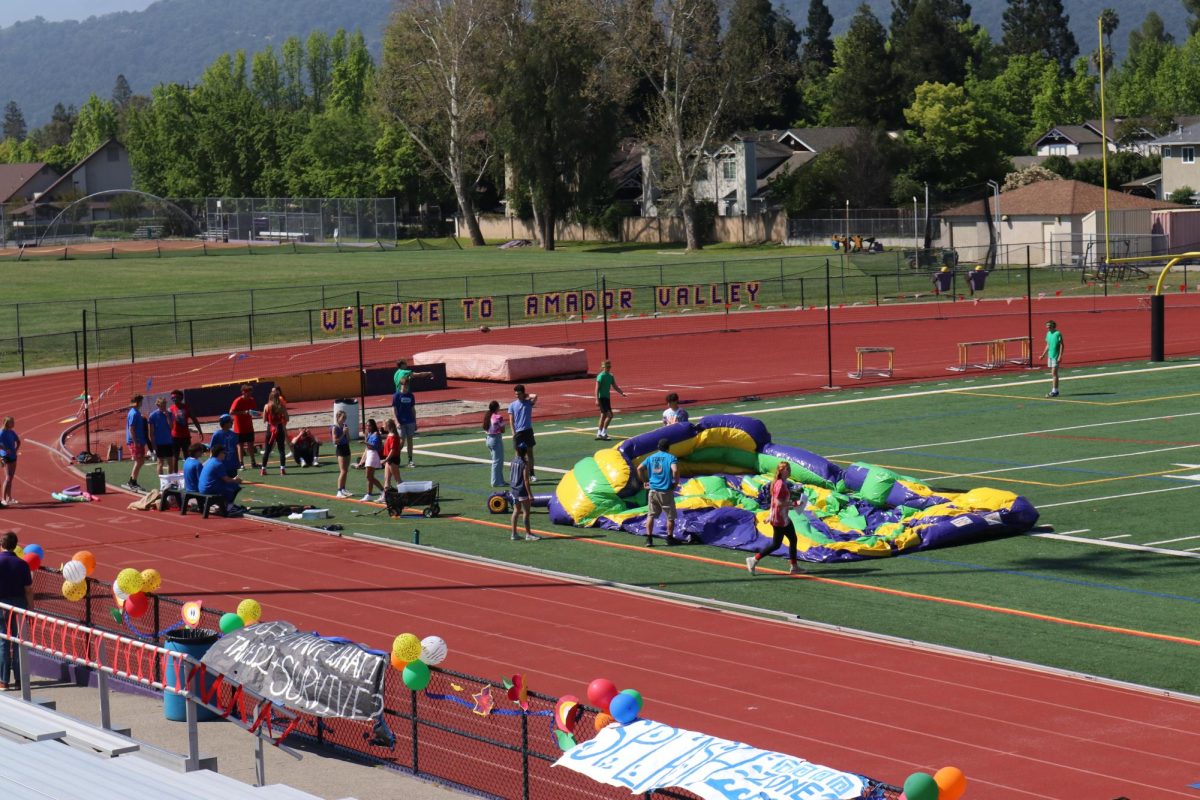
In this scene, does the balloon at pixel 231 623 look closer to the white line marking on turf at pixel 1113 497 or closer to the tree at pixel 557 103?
the white line marking on turf at pixel 1113 497

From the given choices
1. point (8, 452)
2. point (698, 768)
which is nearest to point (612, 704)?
point (698, 768)

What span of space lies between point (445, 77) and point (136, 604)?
100565 mm

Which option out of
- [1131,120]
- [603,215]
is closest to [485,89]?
[603,215]

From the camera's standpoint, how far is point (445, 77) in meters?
113

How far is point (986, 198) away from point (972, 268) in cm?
2429

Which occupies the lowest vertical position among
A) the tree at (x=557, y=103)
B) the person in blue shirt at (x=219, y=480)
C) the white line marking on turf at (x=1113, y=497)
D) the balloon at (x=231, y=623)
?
the white line marking on turf at (x=1113, y=497)

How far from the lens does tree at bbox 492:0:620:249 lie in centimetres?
10575

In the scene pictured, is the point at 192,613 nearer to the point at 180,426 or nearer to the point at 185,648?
the point at 185,648

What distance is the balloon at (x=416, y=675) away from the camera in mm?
12547

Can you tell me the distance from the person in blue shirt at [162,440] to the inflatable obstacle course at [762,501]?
8.57m

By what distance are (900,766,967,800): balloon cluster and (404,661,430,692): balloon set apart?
4598 mm

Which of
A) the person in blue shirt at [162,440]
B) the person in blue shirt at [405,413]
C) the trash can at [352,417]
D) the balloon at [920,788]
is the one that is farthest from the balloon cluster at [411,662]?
the trash can at [352,417]

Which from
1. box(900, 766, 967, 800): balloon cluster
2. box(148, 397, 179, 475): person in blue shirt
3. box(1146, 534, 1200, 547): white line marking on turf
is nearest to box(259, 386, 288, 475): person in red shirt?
box(148, 397, 179, 475): person in blue shirt

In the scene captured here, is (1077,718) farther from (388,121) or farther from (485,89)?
(388,121)
